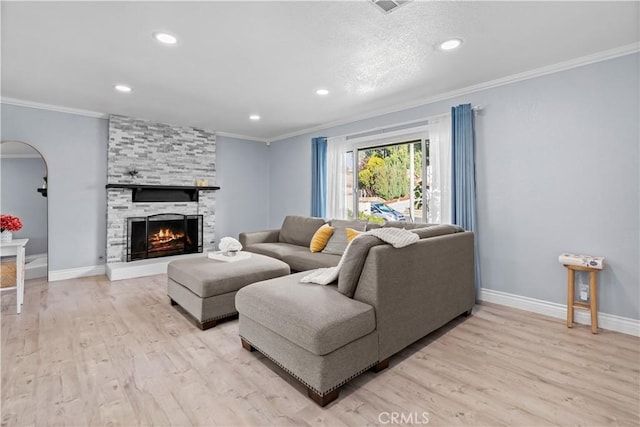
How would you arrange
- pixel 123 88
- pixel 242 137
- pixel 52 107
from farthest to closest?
pixel 242 137, pixel 52 107, pixel 123 88

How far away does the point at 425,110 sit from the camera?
3932mm

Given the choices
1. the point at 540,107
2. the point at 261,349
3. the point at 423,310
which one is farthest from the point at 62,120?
the point at 540,107

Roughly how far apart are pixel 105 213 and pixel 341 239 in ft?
12.0

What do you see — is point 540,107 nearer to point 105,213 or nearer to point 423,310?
point 423,310

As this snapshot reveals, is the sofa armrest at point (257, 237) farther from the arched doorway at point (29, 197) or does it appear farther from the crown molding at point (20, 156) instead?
the crown molding at point (20, 156)

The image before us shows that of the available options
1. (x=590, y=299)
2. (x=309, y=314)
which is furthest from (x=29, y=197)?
(x=590, y=299)

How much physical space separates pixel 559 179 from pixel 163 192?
17.8 ft

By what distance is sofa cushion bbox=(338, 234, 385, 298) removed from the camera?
2070mm

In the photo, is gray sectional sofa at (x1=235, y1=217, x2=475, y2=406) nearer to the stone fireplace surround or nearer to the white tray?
the white tray

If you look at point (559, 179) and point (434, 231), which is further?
point (559, 179)

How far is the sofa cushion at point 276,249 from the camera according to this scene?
13.6 ft

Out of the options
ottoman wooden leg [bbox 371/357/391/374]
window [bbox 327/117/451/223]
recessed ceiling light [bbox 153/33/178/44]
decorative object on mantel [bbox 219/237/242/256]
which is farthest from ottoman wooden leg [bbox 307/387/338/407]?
recessed ceiling light [bbox 153/33/178/44]

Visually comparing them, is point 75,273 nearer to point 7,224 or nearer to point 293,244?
point 7,224

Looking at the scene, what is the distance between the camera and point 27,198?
13.9 ft
